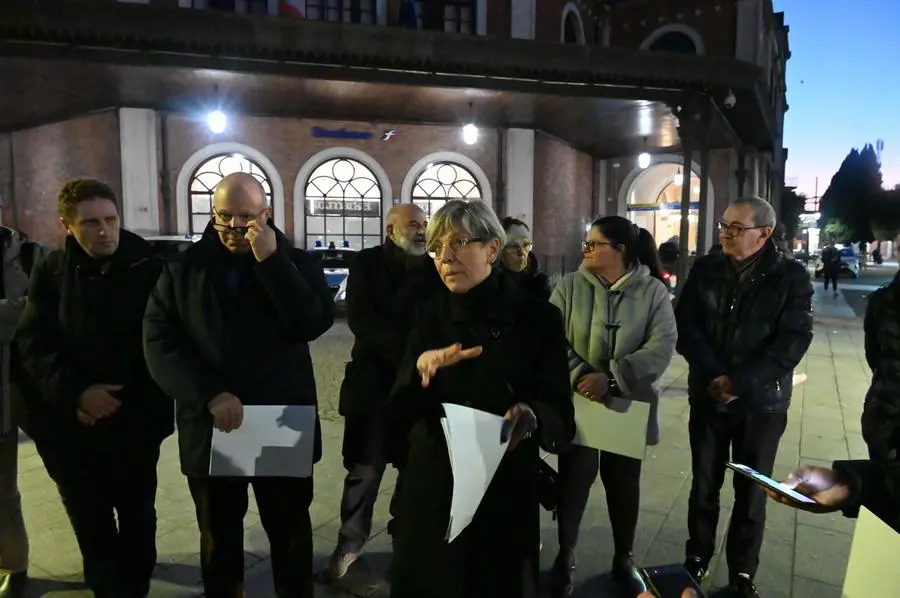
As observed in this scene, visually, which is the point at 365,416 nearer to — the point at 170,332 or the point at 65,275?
the point at 170,332

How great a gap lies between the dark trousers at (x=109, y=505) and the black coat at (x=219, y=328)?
1.69ft

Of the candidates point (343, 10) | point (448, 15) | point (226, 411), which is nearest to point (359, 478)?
point (226, 411)

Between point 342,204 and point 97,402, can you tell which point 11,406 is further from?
point 342,204

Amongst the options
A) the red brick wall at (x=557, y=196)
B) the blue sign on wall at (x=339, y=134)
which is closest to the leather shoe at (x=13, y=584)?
the blue sign on wall at (x=339, y=134)

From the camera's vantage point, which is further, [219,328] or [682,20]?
[682,20]

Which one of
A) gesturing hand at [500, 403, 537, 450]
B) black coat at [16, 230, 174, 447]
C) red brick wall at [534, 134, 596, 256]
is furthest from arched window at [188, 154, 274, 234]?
gesturing hand at [500, 403, 537, 450]

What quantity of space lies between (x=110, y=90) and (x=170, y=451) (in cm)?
988

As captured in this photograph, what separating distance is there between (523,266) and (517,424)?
183cm

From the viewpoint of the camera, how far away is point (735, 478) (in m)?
3.01

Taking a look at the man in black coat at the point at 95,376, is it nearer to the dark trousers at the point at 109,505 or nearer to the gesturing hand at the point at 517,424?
the dark trousers at the point at 109,505

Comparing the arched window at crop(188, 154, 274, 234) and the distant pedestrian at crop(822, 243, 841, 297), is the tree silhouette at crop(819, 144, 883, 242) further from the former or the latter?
the arched window at crop(188, 154, 274, 234)

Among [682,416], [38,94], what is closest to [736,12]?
[682,416]

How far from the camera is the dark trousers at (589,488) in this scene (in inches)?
121

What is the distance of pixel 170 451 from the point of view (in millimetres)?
5020
